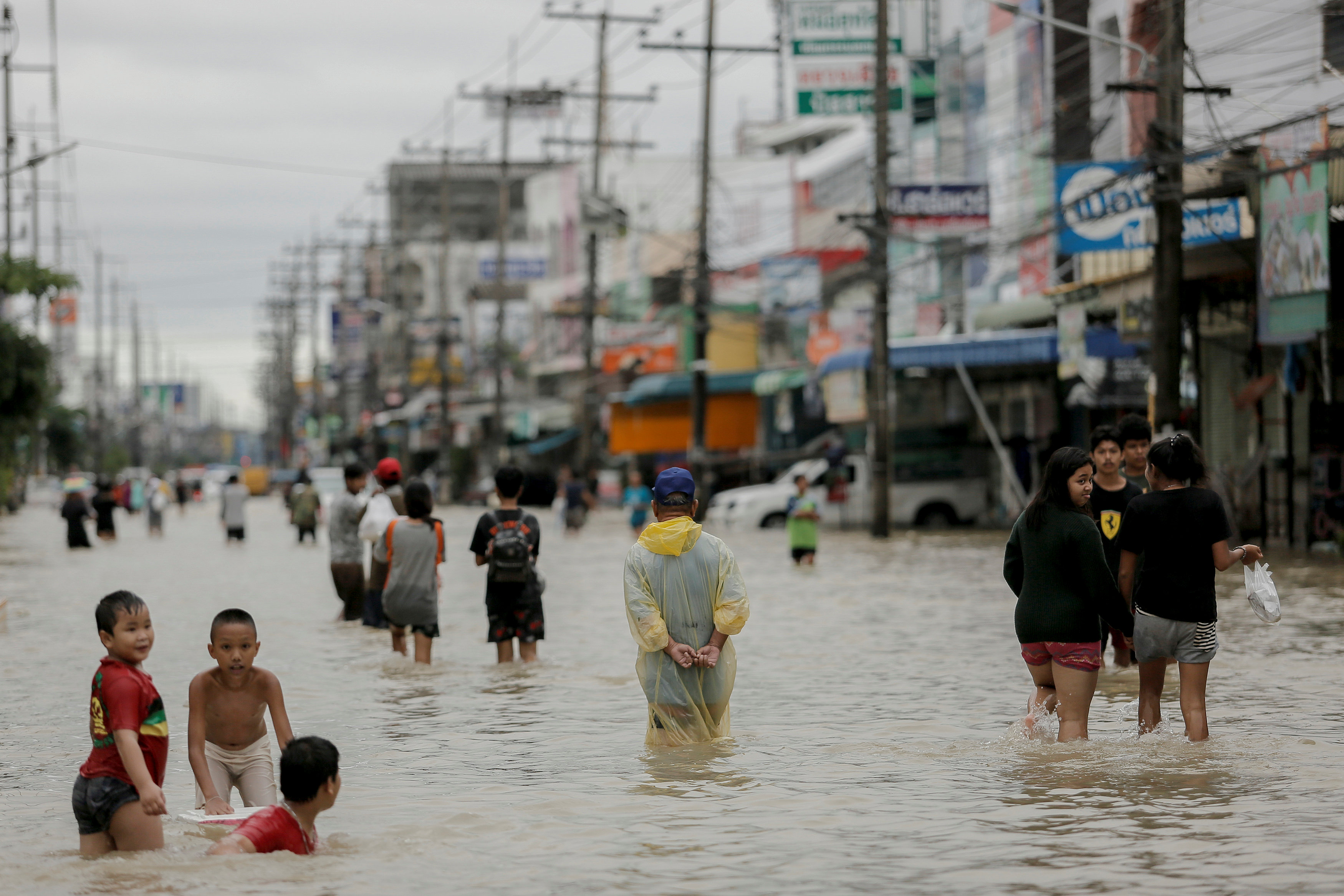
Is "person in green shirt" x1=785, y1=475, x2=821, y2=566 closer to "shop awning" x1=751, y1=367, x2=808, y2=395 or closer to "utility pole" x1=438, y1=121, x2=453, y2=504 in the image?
"shop awning" x1=751, y1=367, x2=808, y2=395

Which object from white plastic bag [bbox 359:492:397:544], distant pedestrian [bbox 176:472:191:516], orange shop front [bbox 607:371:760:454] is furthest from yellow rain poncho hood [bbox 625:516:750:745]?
distant pedestrian [bbox 176:472:191:516]

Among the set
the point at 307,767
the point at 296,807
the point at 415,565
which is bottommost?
the point at 296,807

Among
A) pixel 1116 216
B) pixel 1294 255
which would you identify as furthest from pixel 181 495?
pixel 1294 255

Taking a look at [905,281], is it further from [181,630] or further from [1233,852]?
[1233,852]

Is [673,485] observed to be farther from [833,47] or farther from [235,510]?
[235,510]

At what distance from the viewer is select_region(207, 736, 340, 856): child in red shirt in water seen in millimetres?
6270

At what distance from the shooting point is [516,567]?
42.2 ft

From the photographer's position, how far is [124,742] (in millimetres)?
6324

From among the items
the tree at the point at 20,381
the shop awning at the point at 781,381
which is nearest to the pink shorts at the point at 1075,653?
the tree at the point at 20,381

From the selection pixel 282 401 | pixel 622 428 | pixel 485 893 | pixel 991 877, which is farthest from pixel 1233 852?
pixel 282 401

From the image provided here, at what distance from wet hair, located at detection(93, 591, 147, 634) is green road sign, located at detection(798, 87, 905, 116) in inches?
1155

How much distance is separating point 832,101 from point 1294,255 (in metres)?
13.8

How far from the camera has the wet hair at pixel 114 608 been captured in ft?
21.1

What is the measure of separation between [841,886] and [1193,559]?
328 centimetres
